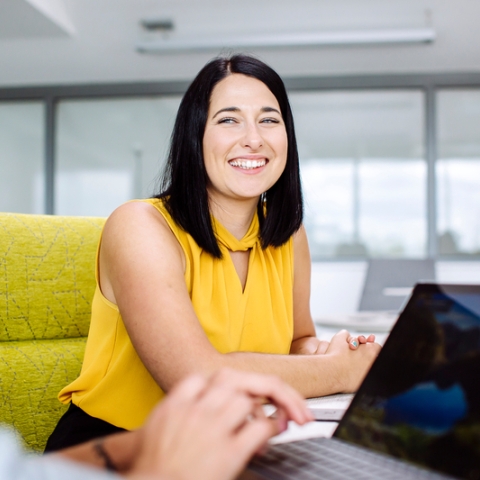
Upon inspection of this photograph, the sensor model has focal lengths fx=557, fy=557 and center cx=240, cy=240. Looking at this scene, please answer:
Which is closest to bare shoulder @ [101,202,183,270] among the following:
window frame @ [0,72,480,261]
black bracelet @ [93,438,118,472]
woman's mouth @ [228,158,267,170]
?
woman's mouth @ [228,158,267,170]

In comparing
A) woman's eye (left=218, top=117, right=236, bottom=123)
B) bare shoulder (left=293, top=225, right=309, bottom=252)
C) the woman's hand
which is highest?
woman's eye (left=218, top=117, right=236, bottom=123)

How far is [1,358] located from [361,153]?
4.29m

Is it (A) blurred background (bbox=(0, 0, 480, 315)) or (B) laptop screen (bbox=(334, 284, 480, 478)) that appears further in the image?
(A) blurred background (bbox=(0, 0, 480, 315))

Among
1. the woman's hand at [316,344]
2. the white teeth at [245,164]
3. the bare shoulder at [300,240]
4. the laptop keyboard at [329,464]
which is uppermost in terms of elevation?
the white teeth at [245,164]

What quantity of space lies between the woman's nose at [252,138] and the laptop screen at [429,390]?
2.43 feet

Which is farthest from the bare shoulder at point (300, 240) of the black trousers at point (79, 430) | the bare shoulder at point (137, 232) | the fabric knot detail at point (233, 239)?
the black trousers at point (79, 430)

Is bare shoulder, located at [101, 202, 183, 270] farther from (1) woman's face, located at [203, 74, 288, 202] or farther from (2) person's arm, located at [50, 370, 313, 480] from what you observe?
(2) person's arm, located at [50, 370, 313, 480]

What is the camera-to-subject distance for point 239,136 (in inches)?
49.1

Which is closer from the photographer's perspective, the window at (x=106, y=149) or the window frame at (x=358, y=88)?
the window frame at (x=358, y=88)

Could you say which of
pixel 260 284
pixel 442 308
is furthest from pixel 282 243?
pixel 442 308

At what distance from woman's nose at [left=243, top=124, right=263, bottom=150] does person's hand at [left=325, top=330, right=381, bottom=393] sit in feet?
1.53

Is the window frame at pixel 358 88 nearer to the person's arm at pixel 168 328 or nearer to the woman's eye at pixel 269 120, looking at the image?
the woman's eye at pixel 269 120

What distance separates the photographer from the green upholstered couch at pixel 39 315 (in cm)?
123

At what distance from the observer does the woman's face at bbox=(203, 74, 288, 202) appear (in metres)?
1.24
